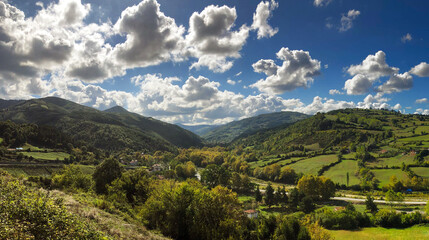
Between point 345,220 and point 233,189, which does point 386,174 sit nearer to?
point 233,189

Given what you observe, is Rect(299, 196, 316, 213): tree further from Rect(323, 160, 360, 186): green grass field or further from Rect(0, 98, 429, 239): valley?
Rect(323, 160, 360, 186): green grass field

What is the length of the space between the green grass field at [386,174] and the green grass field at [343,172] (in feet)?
33.0

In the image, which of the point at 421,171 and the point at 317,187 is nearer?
the point at 317,187

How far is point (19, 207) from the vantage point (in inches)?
390

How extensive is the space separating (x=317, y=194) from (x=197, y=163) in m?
122

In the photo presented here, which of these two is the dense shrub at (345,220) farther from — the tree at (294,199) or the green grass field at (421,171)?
the green grass field at (421,171)

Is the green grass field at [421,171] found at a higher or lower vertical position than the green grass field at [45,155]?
lower

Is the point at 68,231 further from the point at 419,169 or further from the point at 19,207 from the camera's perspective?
the point at 419,169

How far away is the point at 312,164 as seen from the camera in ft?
464

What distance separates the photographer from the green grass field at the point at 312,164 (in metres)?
133

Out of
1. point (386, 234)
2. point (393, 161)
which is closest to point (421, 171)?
point (393, 161)

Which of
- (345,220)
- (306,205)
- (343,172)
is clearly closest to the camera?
(345,220)

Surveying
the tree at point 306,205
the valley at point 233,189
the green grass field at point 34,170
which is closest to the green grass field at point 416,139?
the valley at point 233,189

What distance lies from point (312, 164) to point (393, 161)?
46695 millimetres
